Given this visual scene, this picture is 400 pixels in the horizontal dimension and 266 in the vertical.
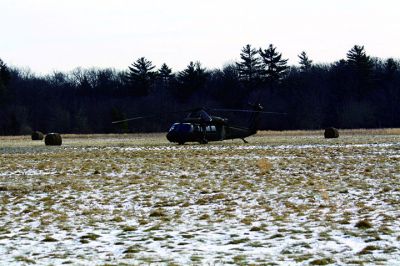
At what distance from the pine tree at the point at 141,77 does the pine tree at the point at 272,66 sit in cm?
2051

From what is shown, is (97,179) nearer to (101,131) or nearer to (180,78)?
(101,131)

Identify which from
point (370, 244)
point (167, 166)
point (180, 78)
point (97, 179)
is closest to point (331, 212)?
point (370, 244)

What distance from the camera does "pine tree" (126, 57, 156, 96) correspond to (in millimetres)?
102562

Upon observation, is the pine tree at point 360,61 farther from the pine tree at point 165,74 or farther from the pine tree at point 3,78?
the pine tree at point 3,78

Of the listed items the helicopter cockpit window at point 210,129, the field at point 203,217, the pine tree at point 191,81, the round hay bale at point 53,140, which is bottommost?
the field at point 203,217

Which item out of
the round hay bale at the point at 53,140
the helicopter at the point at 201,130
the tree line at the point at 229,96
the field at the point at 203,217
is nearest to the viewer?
the field at the point at 203,217

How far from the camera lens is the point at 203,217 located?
9758 millimetres

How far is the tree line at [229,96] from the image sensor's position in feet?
299

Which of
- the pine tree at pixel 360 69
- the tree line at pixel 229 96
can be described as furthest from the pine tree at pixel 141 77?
the pine tree at pixel 360 69

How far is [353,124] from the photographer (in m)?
89.4

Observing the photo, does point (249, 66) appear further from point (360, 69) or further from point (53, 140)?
point (53, 140)

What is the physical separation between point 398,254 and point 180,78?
3738 inches

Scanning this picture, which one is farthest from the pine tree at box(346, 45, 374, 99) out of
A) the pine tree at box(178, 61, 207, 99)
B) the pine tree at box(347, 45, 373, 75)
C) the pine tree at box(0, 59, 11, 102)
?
the pine tree at box(0, 59, 11, 102)

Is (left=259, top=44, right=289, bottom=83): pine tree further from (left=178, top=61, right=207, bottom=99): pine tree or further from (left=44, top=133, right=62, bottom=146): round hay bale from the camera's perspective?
(left=44, top=133, right=62, bottom=146): round hay bale
